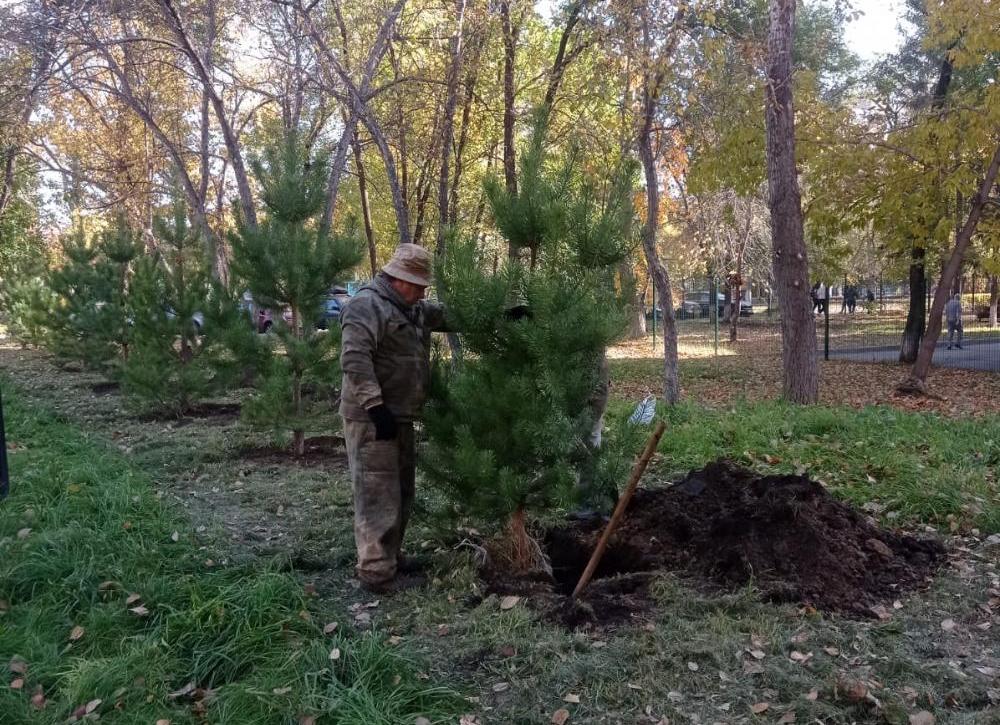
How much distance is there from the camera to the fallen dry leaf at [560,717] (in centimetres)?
323

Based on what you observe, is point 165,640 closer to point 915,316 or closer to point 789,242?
point 789,242

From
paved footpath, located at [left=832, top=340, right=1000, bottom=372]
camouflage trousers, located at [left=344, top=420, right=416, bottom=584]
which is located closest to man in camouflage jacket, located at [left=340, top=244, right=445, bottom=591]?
camouflage trousers, located at [left=344, top=420, right=416, bottom=584]

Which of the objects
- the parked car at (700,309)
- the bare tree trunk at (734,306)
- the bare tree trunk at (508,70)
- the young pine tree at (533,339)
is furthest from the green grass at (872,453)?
the parked car at (700,309)

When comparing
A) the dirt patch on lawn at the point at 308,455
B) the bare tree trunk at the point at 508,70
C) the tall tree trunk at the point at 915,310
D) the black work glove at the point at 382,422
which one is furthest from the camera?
the tall tree trunk at the point at 915,310

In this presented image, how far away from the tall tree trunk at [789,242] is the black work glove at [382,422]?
730 cm

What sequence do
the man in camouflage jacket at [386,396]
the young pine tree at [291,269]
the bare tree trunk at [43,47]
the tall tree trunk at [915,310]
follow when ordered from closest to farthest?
the man in camouflage jacket at [386,396], the young pine tree at [291,269], the bare tree trunk at [43,47], the tall tree trunk at [915,310]

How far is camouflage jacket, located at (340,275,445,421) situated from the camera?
4398mm

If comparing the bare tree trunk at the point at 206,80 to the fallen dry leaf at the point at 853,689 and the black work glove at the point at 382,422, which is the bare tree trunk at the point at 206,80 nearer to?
the black work glove at the point at 382,422

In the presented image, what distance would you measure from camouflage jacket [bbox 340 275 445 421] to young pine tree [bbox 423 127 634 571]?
0.63 feet

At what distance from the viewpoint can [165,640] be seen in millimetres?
3869

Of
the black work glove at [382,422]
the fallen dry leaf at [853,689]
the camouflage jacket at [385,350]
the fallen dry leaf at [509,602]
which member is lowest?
the fallen dry leaf at [853,689]

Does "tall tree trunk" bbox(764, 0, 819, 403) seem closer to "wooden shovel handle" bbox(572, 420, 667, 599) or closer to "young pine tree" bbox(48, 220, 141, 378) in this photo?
"wooden shovel handle" bbox(572, 420, 667, 599)

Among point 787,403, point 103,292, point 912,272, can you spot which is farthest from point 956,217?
point 103,292

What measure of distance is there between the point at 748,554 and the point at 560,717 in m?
1.86
